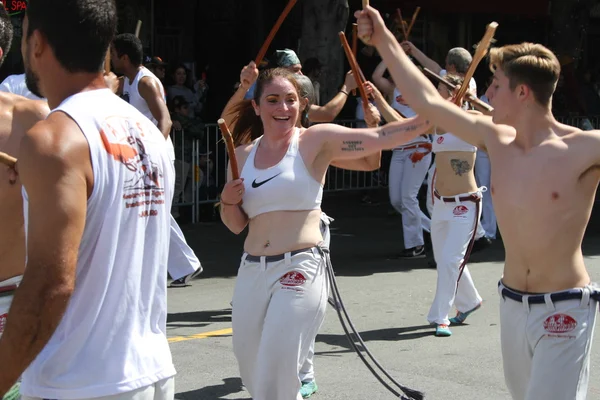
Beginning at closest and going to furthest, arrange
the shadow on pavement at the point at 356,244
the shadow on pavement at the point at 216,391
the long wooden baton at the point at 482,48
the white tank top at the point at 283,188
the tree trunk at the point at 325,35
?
the long wooden baton at the point at 482,48, the white tank top at the point at 283,188, the shadow on pavement at the point at 216,391, the shadow on pavement at the point at 356,244, the tree trunk at the point at 325,35

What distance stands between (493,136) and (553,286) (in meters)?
0.71

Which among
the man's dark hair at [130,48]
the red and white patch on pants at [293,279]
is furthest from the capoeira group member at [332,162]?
the man's dark hair at [130,48]

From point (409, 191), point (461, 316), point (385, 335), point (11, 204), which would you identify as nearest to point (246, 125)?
point (11, 204)

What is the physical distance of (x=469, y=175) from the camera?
802cm

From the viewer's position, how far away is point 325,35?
15.4 meters

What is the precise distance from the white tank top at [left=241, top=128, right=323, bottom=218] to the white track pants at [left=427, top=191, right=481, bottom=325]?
2847 millimetres

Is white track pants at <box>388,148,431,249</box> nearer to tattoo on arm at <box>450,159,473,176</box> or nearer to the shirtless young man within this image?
tattoo on arm at <box>450,159,473,176</box>

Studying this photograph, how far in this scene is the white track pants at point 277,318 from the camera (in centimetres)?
475

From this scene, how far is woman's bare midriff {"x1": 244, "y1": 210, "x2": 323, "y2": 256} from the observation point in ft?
16.4

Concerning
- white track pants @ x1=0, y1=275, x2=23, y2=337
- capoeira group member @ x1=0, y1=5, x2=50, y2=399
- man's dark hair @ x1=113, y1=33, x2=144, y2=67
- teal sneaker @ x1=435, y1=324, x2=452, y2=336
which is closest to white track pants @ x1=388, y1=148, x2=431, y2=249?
teal sneaker @ x1=435, y1=324, x2=452, y2=336

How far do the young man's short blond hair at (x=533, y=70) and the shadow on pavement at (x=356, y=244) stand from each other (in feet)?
19.4

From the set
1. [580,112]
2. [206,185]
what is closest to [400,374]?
[206,185]

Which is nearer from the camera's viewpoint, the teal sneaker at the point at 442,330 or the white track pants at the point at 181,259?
the teal sneaker at the point at 442,330

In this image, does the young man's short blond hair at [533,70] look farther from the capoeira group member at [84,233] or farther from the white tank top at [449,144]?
the white tank top at [449,144]
